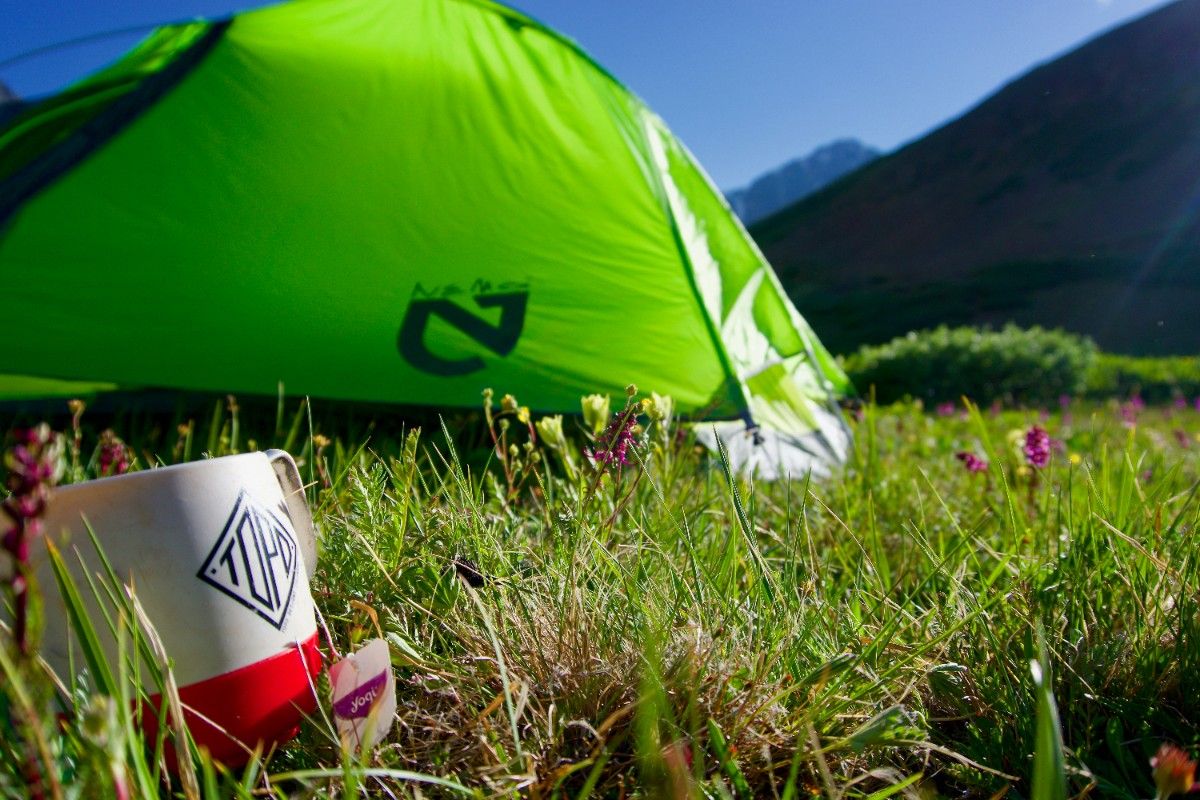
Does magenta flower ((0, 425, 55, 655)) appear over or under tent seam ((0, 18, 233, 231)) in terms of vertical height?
under

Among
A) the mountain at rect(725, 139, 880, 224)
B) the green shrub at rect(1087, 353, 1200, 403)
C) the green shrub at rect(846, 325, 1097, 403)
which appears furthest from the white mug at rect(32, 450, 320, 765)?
the mountain at rect(725, 139, 880, 224)

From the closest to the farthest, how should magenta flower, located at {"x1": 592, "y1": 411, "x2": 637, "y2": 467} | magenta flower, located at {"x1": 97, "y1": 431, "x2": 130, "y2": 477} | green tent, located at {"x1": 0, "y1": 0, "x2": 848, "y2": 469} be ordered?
magenta flower, located at {"x1": 592, "y1": 411, "x2": 637, "y2": 467} < magenta flower, located at {"x1": 97, "y1": 431, "x2": 130, "y2": 477} < green tent, located at {"x1": 0, "y1": 0, "x2": 848, "y2": 469}

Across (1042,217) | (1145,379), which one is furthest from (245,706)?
(1042,217)

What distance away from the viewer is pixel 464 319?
7.63 feet

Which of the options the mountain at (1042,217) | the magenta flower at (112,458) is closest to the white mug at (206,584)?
the magenta flower at (112,458)

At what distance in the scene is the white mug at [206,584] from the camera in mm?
712

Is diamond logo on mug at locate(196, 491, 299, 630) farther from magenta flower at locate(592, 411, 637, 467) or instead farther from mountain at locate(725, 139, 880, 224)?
mountain at locate(725, 139, 880, 224)

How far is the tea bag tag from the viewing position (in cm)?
77

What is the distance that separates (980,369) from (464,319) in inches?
259

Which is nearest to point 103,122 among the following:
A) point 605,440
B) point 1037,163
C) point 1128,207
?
point 605,440

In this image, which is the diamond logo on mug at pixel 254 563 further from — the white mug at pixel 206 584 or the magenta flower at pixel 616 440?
the magenta flower at pixel 616 440

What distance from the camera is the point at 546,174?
2.66 meters

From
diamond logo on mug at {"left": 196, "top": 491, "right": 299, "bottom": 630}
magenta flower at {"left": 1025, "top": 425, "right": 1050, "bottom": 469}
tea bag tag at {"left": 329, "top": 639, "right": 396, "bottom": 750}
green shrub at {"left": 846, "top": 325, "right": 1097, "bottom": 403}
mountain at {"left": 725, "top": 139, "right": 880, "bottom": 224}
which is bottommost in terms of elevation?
green shrub at {"left": 846, "top": 325, "right": 1097, "bottom": 403}

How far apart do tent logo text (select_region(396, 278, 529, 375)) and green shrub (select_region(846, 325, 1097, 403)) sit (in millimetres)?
5674
